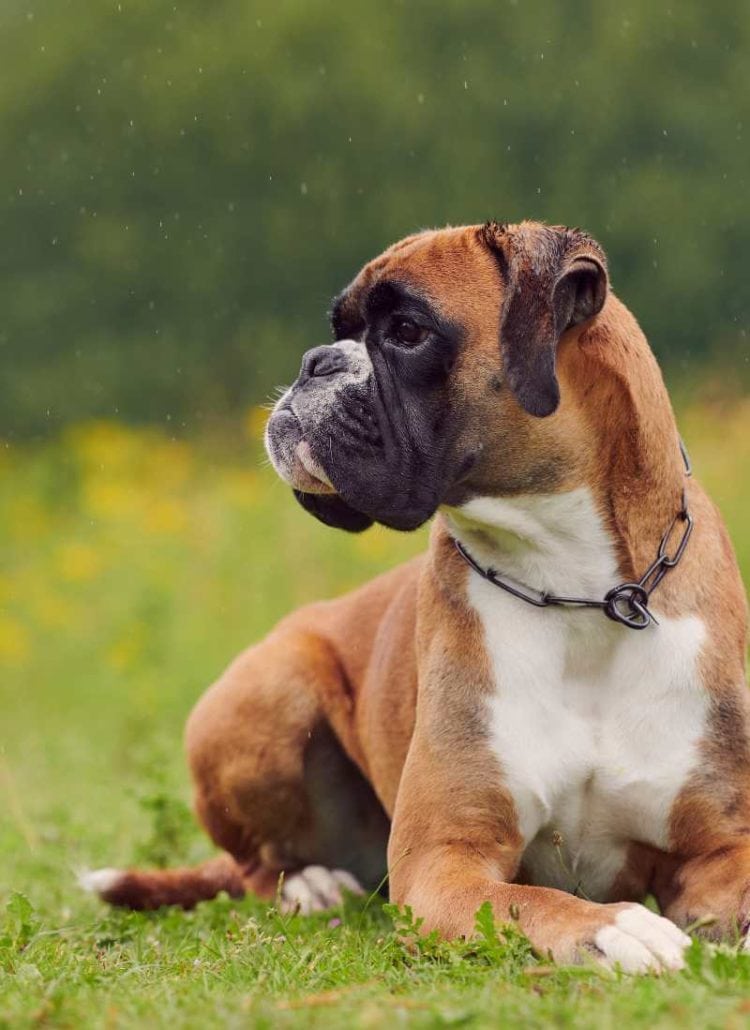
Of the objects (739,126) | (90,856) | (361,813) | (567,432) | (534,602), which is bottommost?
(90,856)

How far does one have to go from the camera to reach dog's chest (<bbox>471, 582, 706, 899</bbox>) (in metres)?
3.47

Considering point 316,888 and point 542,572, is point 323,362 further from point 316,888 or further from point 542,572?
point 316,888

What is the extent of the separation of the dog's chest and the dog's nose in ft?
2.15

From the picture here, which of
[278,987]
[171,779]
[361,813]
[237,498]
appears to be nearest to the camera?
[278,987]

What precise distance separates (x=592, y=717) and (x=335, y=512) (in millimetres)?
784

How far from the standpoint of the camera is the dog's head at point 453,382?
3377 millimetres

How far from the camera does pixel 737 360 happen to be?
12.0 m

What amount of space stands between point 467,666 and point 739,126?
420 inches

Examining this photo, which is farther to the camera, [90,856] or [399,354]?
[90,856]

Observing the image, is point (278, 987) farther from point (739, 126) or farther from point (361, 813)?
point (739, 126)

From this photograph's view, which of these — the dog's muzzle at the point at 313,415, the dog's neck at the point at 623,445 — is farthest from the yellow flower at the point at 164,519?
the dog's neck at the point at 623,445

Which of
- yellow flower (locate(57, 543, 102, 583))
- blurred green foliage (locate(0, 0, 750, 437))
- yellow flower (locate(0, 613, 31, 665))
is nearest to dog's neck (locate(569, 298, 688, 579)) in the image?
yellow flower (locate(57, 543, 102, 583))

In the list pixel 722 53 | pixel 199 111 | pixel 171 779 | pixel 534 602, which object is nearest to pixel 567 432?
pixel 534 602

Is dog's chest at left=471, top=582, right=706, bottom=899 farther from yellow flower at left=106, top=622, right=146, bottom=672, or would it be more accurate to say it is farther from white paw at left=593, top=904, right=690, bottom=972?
yellow flower at left=106, top=622, right=146, bottom=672
